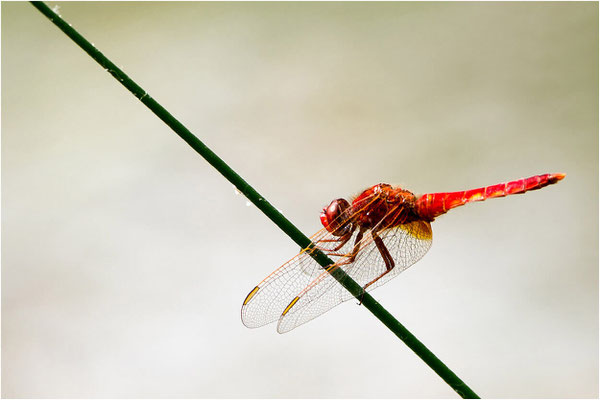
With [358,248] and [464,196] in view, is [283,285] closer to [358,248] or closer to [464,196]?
[358,248]

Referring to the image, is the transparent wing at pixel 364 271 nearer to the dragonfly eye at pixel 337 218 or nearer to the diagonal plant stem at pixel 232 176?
the dragonfly eye at pixel 337 218

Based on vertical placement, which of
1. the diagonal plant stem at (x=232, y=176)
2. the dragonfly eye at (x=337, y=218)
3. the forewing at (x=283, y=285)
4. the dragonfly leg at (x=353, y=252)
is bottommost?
the diagonal plant stem at (x=232, y=176)

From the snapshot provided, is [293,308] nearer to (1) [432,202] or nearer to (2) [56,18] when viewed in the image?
(1) [432,202]

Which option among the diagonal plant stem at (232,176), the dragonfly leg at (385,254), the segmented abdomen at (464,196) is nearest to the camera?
the diagonal plant stem at (232,176)

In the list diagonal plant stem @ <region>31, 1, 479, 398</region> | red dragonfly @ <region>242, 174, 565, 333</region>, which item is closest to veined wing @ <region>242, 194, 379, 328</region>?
red dragonfly @ <region>242, 174, 565, 333</region>

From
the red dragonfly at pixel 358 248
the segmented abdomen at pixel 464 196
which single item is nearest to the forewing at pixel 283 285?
the red dragonfly at pixel 358 248

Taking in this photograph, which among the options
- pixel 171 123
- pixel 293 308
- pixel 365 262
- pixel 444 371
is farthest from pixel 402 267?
pixel 171 123

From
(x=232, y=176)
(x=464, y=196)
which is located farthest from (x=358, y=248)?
(x=232, y=176)
